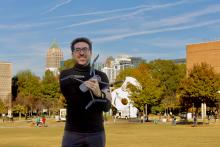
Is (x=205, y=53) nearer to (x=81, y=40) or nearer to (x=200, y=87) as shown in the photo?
(x=200, y=87)

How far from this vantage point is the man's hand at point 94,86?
200 inches

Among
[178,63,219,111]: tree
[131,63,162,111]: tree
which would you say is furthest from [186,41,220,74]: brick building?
[178,63,219,111]: tree

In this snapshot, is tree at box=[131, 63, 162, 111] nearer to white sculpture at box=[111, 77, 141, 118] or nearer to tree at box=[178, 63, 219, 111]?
tree at box=[178, 63, 219, 111]

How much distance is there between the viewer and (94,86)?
5.07m

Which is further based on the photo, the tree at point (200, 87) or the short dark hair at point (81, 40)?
the tree at point (200, 87)

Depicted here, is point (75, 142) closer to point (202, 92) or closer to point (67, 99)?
point (67, 99)

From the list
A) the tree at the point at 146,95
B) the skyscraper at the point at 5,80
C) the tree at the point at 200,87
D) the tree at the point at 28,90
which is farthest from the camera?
the skyscraper at the point at 5,80

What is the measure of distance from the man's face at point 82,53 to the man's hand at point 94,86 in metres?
0.27

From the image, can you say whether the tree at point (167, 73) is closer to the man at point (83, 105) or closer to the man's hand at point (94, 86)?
the man at point (83, 105)

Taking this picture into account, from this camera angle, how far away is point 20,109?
89.8m

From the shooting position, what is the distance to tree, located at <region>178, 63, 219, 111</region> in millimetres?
52156

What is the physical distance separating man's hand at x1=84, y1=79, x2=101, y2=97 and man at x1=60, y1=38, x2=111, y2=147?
33 mm

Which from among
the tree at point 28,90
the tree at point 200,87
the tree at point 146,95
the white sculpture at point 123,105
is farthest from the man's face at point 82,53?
the tree at point 28,90

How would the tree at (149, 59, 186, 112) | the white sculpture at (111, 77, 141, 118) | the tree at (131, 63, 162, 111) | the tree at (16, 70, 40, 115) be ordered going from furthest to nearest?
the tree at (149, 59, 186, 112) → the tree at (16, 70, 40, 115) → the white sculpture at (111, 77, 141, 118) → the tree at (131, 63, 162, 111)
